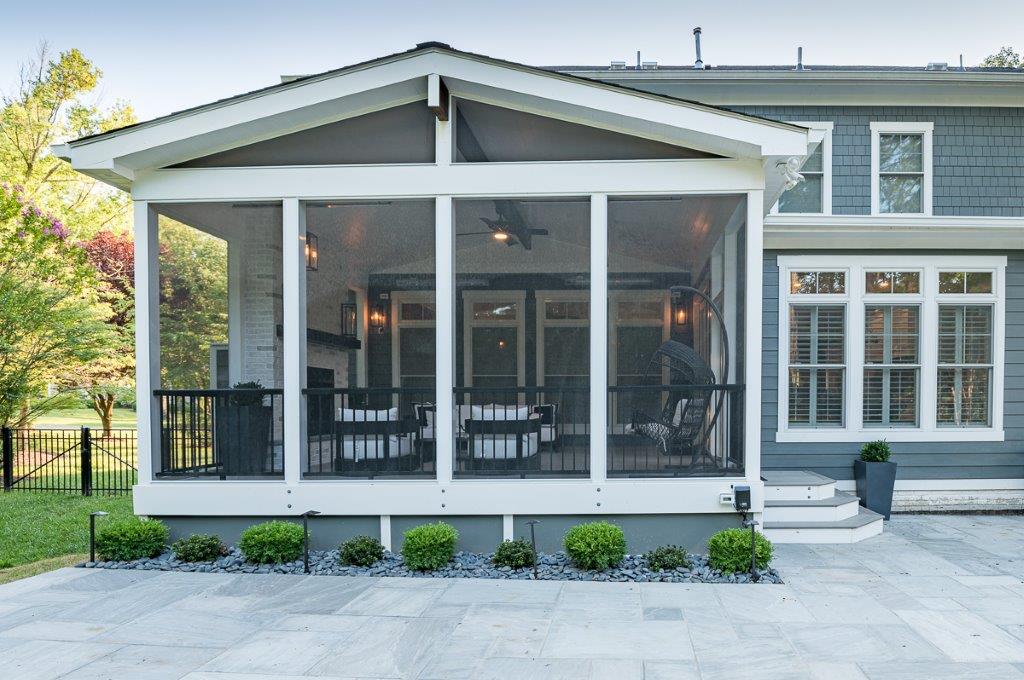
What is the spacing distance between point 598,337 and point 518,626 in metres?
2.25

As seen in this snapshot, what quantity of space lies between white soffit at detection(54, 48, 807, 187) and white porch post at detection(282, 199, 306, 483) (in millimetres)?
761

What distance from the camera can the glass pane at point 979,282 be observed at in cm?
736

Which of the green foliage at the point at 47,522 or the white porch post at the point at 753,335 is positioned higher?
the white porch post at the point at 753,335

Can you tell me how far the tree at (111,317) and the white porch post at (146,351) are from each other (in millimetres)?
8566

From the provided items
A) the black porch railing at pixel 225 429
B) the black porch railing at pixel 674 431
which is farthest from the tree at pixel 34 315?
the black porch railing at pixel 674 431

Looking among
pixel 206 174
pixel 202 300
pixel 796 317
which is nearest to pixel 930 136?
pixel 796 317

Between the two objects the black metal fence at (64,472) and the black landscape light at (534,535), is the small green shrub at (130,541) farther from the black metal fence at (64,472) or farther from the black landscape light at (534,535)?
the black metal fence at (64,472)

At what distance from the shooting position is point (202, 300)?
934cm

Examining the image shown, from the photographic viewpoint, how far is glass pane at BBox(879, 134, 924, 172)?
744 centimetres

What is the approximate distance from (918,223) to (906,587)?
165 inches

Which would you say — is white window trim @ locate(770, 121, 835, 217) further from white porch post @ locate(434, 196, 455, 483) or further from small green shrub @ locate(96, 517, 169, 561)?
small green shrub @ locate(96, 517, 169, 561)

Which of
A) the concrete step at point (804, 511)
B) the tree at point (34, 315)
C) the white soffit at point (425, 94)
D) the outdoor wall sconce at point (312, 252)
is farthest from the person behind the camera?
the tree at point (34, 315)

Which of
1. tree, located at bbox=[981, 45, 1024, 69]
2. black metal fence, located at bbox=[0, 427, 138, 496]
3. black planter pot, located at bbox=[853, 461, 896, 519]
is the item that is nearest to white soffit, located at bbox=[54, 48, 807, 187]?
black planter pot, located at bbox=[853, 461, 896, 519]

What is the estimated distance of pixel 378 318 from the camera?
648 cm
